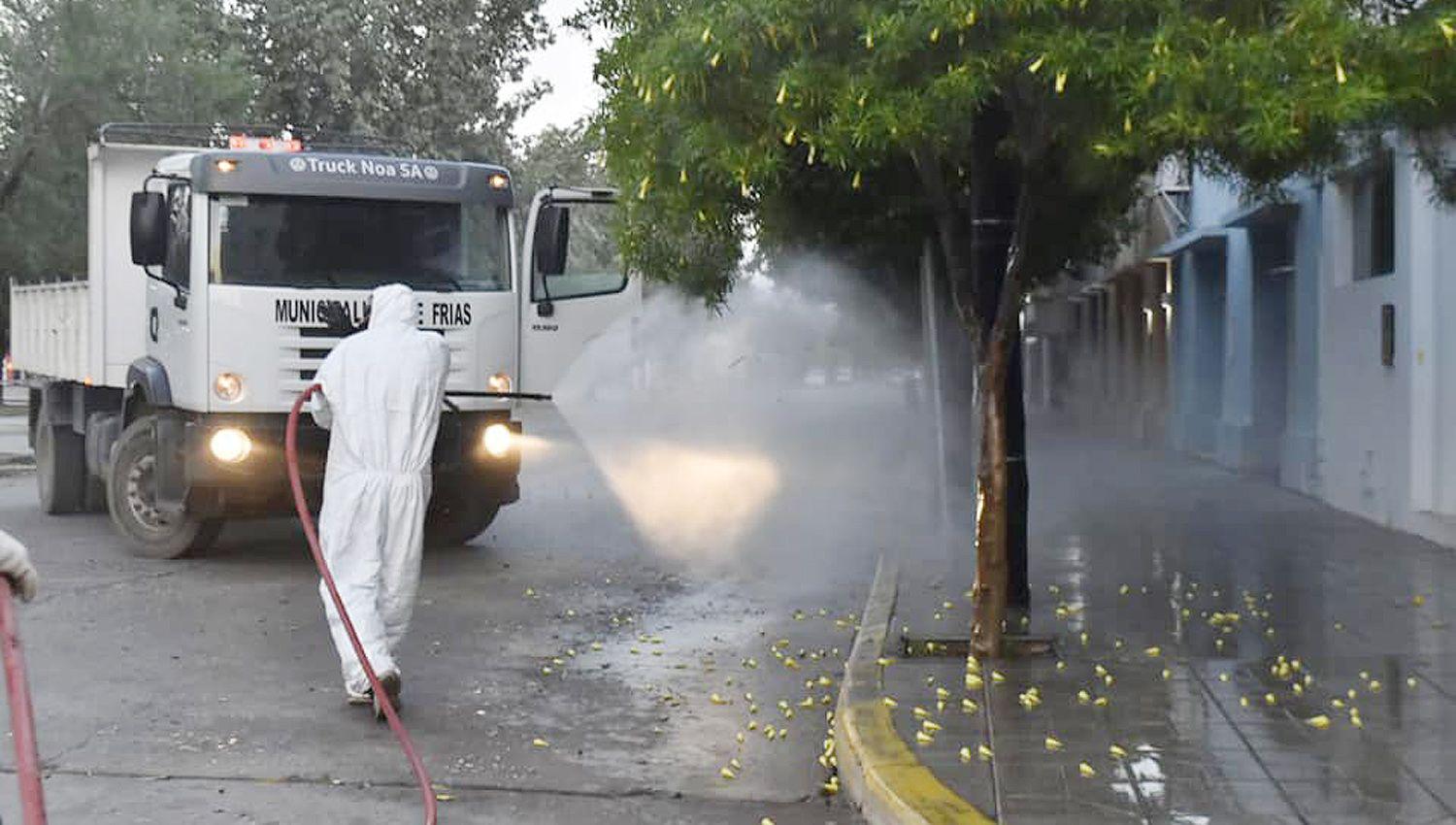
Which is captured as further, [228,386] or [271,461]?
[271,461]

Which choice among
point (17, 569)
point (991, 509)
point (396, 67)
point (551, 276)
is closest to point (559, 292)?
point (551, 276)

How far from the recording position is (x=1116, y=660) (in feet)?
29.1

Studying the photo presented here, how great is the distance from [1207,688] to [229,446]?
702 centimetres

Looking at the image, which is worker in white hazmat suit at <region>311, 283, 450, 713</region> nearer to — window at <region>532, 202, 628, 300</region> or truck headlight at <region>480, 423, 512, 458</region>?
window at <region>532, 202, 628, 300</region>

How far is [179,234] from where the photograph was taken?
43.4 feet

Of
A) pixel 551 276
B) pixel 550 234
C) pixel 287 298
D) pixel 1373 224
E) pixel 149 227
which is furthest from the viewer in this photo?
pixel 1373 224

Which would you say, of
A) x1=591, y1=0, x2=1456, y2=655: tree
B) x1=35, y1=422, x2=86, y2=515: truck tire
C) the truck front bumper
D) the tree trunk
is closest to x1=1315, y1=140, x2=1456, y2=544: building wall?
x1=591, y1=0, x2=1456, y2=655: tree

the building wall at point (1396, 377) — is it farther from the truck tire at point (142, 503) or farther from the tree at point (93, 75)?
the tree at point (93, 75)

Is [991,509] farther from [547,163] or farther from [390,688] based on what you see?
[547,163]

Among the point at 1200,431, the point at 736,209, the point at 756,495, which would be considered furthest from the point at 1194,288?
the point at 736,209

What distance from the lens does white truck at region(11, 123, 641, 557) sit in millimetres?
12945

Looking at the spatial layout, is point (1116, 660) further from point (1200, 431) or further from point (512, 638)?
point (1200, 431)

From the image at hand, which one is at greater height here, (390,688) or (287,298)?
(287,298)

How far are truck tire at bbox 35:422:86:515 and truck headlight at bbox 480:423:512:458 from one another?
4904mm
